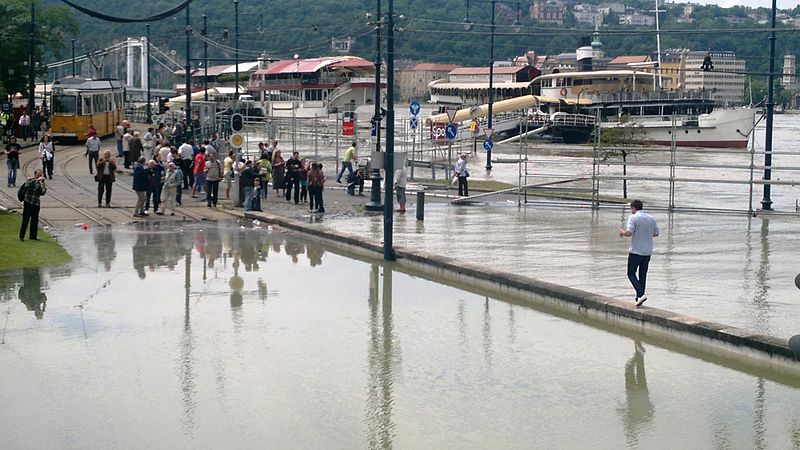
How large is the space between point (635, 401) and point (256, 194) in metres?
19.4

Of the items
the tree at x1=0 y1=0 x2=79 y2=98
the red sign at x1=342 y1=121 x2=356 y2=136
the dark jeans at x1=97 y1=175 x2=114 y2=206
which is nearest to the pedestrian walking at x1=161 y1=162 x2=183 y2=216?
the dark jeans at x1=97 y1=175 x2=114 y2=206

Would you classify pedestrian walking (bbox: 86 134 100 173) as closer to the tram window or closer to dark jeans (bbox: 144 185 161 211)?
dark jeans (bbox: 144 185 161 211)

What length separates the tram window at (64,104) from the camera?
4862 cm

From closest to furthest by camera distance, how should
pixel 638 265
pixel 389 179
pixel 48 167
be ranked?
pixel 638 265
pixel 389 179
pixel 48 167

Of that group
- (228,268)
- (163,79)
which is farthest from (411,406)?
(163,79)

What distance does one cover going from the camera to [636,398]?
1193 cm

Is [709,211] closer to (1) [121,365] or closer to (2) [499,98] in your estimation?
(1) [121,365]

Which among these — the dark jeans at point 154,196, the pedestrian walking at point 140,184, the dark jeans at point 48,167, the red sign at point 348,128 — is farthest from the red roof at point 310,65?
the pedestrian walking at point 140,184

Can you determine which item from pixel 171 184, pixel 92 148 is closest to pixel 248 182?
pixel 171 184

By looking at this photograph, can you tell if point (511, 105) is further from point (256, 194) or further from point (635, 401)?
point (635, 401)

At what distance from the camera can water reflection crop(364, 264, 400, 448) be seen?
1069cm

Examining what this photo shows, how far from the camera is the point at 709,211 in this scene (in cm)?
3133

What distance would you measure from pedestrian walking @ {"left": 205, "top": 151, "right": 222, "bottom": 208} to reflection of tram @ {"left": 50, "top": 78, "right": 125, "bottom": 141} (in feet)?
64.1

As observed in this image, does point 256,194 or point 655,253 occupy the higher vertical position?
point 256,194
